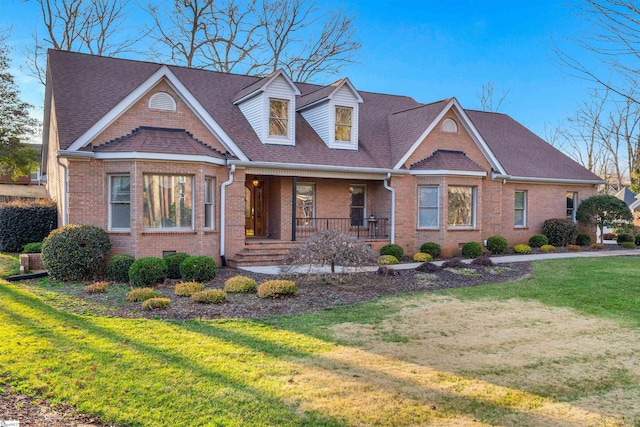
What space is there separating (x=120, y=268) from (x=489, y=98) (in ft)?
120

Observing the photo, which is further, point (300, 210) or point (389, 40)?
point (389, 40)

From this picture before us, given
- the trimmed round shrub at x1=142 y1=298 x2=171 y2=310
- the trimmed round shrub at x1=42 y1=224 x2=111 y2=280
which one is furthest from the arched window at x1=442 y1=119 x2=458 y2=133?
the trimmed round shrub at x1=142 y1=298 x2=171 y2=310

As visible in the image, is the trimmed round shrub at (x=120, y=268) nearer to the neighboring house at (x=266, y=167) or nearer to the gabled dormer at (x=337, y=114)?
the neighboring house at (x=266, y=167)

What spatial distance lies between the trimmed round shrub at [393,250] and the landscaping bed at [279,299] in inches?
112

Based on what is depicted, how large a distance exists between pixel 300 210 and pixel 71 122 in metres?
8.13

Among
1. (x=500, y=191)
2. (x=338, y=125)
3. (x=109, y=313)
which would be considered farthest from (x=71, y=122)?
(x=500, y=191)

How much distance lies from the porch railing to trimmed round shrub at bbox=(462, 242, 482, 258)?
2901mm

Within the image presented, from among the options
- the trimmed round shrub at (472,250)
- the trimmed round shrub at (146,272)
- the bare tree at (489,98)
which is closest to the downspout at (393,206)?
the trimmed round shrub at (472,250)

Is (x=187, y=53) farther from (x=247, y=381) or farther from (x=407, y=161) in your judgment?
(x=247, y=381)

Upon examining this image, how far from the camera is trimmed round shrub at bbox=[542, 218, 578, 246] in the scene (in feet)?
69.6

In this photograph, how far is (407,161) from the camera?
18062 mm

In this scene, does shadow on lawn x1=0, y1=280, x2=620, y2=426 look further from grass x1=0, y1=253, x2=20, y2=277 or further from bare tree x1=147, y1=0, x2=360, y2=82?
bare tree x1=147, y1=0, x2=360, y2=82

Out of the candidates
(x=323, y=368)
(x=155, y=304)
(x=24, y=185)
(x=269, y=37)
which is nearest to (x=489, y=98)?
(x=269, y=37)

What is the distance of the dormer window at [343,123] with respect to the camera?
18.2m
